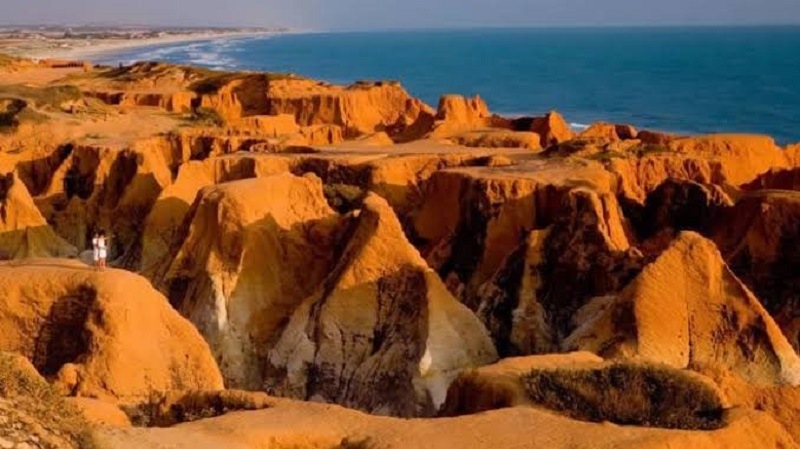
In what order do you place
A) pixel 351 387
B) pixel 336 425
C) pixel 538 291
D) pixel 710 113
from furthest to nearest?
pixel 710 113
pixel 538 291
pixel 351 387
pixel 336 425

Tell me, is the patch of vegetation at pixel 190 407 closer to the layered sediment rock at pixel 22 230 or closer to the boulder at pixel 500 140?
the layered sediment rock at pixel 22 230

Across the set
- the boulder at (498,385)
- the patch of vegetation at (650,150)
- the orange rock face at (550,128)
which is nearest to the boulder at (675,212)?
the patch of vegetation at (650,150)

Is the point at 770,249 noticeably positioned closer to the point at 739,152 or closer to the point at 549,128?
the point at 739,152

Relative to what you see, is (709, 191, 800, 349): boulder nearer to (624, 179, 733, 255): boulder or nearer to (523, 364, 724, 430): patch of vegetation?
(624, 179, 733, 255): boulder

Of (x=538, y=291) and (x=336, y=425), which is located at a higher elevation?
(x=336, y=425)

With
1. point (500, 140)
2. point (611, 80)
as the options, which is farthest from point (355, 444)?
point (611, 80)

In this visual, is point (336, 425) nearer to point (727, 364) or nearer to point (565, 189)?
point (727, 364)

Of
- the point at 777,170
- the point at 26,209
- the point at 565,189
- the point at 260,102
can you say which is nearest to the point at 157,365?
the point at 565,189

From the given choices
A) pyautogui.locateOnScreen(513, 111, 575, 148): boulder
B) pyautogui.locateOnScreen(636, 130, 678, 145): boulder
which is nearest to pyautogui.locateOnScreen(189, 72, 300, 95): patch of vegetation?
pyautogui.locateOnScreen(513, 111, 575, 148): boulder
